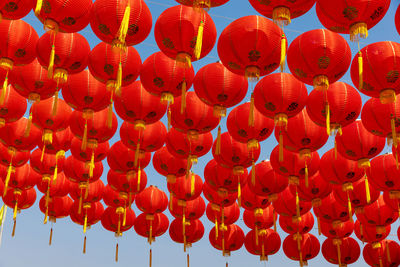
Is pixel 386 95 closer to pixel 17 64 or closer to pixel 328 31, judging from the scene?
pixel 328 31

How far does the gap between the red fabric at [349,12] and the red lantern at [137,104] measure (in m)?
3.04

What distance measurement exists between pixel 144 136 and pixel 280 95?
282cm

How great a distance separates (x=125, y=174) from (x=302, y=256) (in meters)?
5.31

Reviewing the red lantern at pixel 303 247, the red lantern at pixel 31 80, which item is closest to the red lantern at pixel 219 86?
the red lantern at pixel 31 80

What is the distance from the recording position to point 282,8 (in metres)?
5.37

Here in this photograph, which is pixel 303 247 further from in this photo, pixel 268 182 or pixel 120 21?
pixel 120 21

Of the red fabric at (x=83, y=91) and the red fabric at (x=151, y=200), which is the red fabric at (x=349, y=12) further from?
the red fabric at (x=151, y=200)

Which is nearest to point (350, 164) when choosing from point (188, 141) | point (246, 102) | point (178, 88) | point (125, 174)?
point (246, 102)

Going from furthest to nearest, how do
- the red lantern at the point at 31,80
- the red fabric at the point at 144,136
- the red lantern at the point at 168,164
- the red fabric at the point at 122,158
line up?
the red lantern at the point at 168,164 < the red fabric at the point at 122,158 < the red fabric at the point at 144,136 < the red lantern at the point at 31,80

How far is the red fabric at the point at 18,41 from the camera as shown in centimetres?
623

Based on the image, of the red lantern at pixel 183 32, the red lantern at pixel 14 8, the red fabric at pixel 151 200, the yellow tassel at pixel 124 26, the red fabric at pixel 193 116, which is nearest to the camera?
the yellow tassel at pixel 124 26

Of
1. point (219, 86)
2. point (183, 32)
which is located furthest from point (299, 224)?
point (183, 32)

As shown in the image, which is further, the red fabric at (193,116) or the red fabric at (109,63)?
the red fabric at (193,116)

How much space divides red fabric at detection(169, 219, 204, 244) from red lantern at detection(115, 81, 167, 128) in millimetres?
4859
